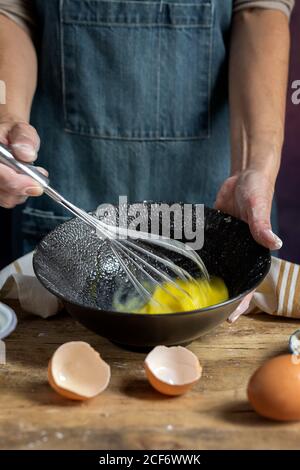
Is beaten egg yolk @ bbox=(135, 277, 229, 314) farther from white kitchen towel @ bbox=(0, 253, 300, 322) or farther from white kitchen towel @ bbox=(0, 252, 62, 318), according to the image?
white kitchen towel @ bbox=(0, 252, 62, 318)

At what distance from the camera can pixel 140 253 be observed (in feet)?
Result: 3.32

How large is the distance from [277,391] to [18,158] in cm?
50

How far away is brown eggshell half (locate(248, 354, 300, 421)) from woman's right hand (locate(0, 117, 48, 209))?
401 millimetres

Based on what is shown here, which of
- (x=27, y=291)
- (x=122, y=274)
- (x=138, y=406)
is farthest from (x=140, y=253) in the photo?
(x=138, y=406)

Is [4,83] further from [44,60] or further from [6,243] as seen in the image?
[6,243]

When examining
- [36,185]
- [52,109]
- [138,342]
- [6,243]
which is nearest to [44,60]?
[52,109]

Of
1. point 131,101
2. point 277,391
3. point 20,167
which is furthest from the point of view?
point 131,101

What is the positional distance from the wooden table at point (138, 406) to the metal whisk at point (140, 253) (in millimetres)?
96

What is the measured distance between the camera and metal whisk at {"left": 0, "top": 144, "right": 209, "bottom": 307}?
36.3 inches

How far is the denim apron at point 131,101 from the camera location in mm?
1236

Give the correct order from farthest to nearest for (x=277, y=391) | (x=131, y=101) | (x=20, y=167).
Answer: (x=131, y=101) < (x=20, y=167) < (x=277, y=391)

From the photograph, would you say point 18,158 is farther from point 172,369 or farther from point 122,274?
point 172,369

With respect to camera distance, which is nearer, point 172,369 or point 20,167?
point 172,369
